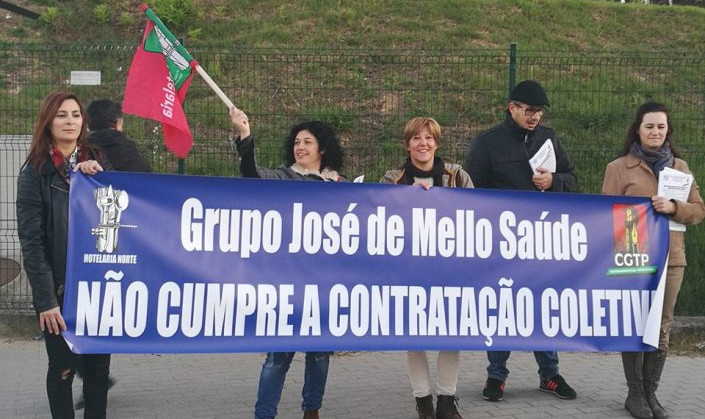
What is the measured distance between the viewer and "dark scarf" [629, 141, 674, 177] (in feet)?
18.5

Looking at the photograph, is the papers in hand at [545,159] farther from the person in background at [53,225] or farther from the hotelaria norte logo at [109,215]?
the person in background at [53,225]

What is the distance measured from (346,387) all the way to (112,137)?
2420 mm

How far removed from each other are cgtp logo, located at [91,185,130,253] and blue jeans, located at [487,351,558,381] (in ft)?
8.64

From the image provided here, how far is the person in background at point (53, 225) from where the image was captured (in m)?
4.42

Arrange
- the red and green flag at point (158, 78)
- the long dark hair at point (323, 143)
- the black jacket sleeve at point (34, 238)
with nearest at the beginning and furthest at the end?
the black jacket sleeve at point (34, 238)
the red and green flag at point (158, 78)
the long dark hair at point (323, 143)

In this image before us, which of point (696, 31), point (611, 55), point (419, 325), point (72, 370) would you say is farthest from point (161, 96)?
point (696, 31)

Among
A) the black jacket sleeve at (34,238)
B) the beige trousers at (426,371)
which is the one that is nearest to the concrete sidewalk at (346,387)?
the beige trousers at (426,371)

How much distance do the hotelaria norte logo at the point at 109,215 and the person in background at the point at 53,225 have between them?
0.16 metres

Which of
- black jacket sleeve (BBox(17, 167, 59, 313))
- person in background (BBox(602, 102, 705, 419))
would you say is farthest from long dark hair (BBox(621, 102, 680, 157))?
black jacket sleeve (BBox(17, 167, 59, 313))

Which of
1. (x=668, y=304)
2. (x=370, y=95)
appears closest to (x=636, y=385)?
(x=668, y=304)

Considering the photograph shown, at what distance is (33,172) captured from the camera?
175 inches

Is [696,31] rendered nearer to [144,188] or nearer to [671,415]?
[671,415]

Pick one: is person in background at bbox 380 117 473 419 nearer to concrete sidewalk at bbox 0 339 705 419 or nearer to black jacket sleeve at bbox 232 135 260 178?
concrete sidewalk at bbox 0 339 705 419

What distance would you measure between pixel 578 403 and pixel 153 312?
2981 mm
